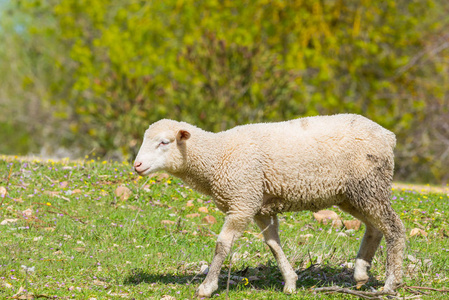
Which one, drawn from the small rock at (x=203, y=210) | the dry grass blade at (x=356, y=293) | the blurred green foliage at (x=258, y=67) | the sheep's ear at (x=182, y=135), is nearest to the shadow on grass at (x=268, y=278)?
the dry grass blade at (x=356, y=293)

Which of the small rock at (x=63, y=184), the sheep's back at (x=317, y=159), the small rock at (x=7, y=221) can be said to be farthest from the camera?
the small rock at (x=63, y=184)

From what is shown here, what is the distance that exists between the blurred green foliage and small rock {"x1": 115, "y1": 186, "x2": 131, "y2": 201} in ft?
26.3

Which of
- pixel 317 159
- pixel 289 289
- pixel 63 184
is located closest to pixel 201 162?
pixel 317 159

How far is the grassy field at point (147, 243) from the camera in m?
5.62

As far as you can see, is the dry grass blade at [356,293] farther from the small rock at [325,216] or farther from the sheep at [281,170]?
the small rock at [325,216]

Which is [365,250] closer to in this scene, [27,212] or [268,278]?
[268,278]

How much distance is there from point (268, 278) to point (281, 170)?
1218mm

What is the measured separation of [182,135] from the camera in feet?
18.0

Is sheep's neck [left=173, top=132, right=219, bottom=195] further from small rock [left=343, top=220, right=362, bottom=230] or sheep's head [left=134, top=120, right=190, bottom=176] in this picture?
small rock [left=343, top=220, right=362, bottom=230]

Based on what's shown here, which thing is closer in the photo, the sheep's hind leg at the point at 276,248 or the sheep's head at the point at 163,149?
the sheep's head at the point at 163,149

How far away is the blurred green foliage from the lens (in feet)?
55.9

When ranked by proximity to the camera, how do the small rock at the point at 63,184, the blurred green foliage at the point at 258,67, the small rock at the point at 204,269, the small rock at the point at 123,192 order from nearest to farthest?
1. the small rock at the point at 204,269
2. the small rock at the point at 123,192
3. the small rock at the point at 63,184
4. the blurred green foliage at the point at 258,67

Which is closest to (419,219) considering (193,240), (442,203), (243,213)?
(442,203)

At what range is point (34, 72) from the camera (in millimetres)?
27672
